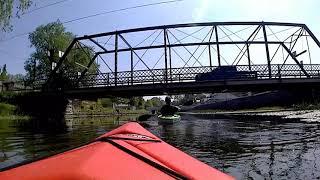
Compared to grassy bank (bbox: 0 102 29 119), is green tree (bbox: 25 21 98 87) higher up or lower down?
higher up

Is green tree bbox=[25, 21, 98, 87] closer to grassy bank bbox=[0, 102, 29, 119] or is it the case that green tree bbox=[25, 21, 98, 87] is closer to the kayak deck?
grassy bank bbox=[0, 102, 29, 119]

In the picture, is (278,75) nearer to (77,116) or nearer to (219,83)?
(219,83)

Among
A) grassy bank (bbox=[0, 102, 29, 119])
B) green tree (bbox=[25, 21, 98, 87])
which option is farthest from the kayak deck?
green tree (bbox=[25, 21, 98, 87])

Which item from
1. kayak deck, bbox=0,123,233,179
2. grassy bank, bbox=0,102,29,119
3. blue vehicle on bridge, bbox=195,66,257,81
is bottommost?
kayak deck, bbox=0,123,233,179

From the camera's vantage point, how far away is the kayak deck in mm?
2764

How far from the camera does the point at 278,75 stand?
37.2m

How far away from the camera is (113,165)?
10.0ft

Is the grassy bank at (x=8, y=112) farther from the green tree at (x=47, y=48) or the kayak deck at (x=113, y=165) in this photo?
the kayak deck at (x=113, y=165)

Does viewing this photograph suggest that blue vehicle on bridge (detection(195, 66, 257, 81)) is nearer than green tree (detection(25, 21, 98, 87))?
Yes

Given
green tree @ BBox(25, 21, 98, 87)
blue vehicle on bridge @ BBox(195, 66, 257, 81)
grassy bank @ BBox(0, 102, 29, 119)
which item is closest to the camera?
blue vehicle on bridge @ BBox(195, 66, 257, 81)

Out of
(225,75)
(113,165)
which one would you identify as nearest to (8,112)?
(225,75)

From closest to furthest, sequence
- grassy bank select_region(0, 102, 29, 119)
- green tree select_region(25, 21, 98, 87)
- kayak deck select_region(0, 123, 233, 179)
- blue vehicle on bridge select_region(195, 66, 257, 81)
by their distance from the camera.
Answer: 1. kayak deck select_region(0, 123, 233, 179)
2. blue vehicle on bridge select_region(195, 66, 257, 81)
3. grassy bank select_region(0, 102, 29, 119)
4. green tree select_region(25, 21, 98, 87)

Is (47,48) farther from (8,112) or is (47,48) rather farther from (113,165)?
(113,165)

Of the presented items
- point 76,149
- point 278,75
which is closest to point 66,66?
point 278,75
